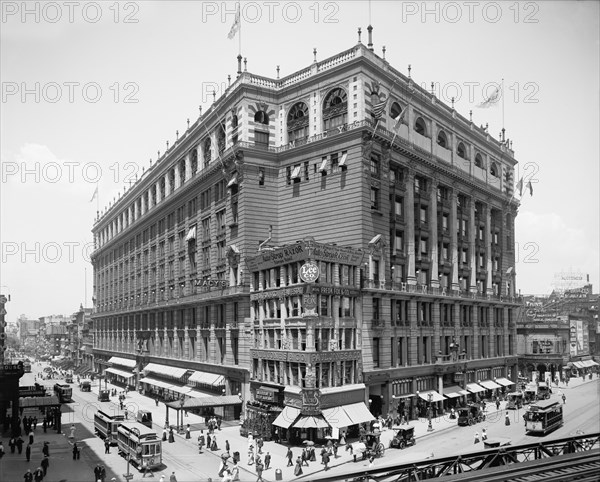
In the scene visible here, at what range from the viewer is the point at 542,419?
49.5m

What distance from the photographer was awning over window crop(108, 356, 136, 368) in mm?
97150

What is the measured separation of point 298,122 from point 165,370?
39922 millimetres

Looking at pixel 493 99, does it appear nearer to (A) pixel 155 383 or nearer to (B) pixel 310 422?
(B) pixel 310 422

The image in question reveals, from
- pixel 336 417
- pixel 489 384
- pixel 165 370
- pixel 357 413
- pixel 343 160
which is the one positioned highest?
pixel 343 160

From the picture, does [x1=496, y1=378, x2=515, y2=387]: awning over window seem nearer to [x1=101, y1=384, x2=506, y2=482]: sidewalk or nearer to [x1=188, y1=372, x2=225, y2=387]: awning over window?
[x1=101, y1=384, x2=506, y2=482]: sidewalk

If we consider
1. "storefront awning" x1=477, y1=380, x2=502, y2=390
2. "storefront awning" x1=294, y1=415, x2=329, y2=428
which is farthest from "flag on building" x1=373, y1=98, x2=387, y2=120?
"storefront awning" x1=477, y1=380, x2=502, y2=390

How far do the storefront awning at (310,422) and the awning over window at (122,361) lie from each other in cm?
5595

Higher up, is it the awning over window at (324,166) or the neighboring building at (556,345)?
the awning over window at (324,166)

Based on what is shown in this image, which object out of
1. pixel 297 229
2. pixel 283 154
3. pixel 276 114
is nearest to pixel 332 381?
pixel 297 229

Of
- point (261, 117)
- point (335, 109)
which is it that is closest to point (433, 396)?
point (335, 109)

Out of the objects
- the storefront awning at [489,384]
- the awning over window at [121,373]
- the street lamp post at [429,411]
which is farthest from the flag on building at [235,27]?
the awning over window at [121,373]

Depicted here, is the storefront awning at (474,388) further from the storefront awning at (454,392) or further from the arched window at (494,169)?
the arched window at (494,169)

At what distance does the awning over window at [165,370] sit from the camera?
246 ft

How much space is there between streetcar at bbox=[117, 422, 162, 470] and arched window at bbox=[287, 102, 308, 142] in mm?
34716
